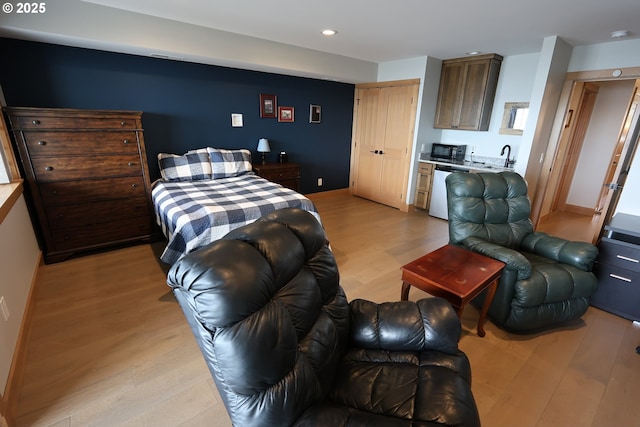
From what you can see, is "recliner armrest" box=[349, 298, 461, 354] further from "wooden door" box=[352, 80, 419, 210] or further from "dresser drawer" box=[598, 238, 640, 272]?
"wooden door" box=[352, 80, 419, 210]

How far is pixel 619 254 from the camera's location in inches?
90.2

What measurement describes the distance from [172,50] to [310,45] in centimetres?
175

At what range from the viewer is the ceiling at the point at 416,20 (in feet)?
8.11

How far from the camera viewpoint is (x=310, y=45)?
395cm

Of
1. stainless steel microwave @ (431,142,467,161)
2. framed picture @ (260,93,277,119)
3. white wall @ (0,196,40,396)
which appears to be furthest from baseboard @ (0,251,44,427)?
stainless steel microwave @ (431,142,467,161)

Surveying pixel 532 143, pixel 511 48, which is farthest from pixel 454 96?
pixel 532 143

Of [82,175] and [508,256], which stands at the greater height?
[82,175]

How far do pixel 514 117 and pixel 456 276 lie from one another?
11.3 ft

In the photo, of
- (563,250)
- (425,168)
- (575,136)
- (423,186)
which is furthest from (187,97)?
(575,136)

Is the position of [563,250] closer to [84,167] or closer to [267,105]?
[267,105]

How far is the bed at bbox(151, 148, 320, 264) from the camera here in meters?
2.39

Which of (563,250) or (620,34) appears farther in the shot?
(620,34)

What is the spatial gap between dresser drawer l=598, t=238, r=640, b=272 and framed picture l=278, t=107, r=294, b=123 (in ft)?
13.6

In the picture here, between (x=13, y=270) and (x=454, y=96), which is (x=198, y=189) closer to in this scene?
(x=13, y=270)
